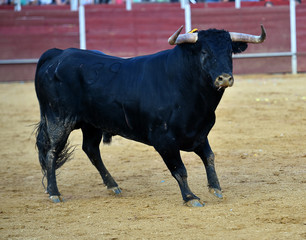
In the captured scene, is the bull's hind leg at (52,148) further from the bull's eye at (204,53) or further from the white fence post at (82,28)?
the white fence post at (82,28)

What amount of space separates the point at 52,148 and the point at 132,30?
27.5 feet

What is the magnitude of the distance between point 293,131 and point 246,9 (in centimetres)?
617

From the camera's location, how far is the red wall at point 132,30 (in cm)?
1298

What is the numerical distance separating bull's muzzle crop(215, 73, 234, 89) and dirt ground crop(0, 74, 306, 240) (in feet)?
2.92

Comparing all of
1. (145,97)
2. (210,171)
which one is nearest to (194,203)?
(210,171)

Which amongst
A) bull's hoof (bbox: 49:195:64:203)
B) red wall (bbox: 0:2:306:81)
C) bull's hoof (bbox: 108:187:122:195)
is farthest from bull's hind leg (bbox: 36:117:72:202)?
red wall (bbox: 0:2:306:81)

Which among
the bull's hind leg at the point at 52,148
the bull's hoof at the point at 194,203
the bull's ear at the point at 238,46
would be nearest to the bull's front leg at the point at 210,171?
the bull's hoof at the point at 194,203

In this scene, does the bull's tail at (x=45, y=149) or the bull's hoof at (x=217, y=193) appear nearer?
the bull's hoof at (x=217, y=193)

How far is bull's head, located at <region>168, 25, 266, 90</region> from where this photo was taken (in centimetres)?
417

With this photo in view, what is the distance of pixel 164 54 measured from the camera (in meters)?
4.80

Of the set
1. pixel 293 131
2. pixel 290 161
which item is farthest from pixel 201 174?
pixel 293 131

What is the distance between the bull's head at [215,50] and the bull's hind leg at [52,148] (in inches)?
54.8

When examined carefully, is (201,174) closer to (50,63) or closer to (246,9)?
(50,63)

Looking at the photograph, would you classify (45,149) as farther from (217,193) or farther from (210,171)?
(217,193)
